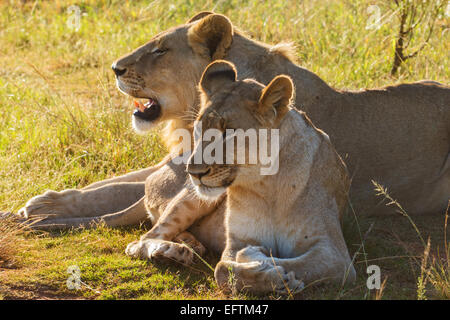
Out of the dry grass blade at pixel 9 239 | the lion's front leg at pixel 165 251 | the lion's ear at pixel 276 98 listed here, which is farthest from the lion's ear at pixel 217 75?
the dry grass blade at pixel 9 239

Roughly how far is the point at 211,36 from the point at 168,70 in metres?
0.42

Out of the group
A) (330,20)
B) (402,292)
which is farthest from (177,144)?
(330,20)

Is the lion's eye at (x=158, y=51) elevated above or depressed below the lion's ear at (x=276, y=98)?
above

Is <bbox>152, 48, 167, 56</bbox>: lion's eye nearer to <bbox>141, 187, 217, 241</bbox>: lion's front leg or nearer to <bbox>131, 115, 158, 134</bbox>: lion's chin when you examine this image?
<bbox>131, 115, 158, 134</bbox>: lion's chin

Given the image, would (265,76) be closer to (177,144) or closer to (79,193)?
(177,144)

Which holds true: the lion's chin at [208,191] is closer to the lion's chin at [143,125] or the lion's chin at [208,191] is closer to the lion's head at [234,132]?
the lion's head at [234,132]

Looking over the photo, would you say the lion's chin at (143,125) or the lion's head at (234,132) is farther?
the lion's chin at (143,125)

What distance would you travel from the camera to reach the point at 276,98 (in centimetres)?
418

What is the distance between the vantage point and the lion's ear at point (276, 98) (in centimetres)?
409

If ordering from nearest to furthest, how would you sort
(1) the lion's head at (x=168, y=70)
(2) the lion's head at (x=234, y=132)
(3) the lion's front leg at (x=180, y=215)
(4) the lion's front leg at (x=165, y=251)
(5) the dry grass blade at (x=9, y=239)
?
(2) the lion's head at (x=234, y=132) < (4) the lion's front leg at (x=165, y=251) < (5) the dry grass blade at (x=9, y=239) < (3) the lion's front leg at (x=180, y=215) < (1) the lion's head at (x=168, y=70)

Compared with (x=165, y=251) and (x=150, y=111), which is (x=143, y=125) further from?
(x=165, y=251)

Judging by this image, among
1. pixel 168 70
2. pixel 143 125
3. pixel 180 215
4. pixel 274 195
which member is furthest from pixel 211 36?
pixel 274 195

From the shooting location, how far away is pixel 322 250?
166 inches
